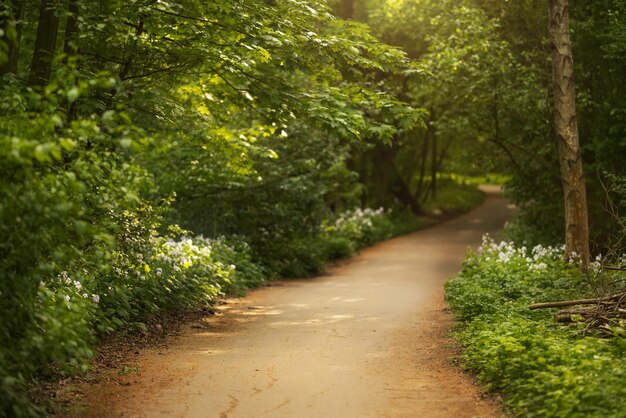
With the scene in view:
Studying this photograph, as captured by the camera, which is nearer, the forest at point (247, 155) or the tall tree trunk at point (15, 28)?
the forest at point (247, 155)

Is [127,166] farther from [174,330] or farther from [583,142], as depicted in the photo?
[583,142]

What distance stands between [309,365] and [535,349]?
2761 mm

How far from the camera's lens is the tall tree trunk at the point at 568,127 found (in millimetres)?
12852

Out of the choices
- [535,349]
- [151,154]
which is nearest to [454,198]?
[151,154]

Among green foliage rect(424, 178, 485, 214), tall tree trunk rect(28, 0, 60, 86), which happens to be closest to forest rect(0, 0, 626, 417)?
tall tree trunk rect(28, 0, 60, 86)

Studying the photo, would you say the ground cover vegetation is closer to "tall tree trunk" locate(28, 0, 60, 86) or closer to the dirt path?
"tall tree trunk" locate(28, 0, 60, 86)

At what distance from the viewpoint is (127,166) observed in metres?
6.25

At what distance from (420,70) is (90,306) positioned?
7.06 m

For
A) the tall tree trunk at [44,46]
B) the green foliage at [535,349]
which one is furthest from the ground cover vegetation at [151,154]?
the green foliage at [535,349]

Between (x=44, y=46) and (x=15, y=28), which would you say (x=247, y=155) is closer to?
(x=44, y=46)

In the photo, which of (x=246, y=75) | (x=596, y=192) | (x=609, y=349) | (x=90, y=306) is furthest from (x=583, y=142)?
(x=90, y=306)

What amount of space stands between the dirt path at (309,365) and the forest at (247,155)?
604 mm

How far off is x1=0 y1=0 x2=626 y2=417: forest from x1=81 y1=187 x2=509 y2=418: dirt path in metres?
0.60

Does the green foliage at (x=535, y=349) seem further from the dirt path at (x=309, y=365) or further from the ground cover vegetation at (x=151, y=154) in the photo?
the ground cover vegetation at (x=151, y=154)
